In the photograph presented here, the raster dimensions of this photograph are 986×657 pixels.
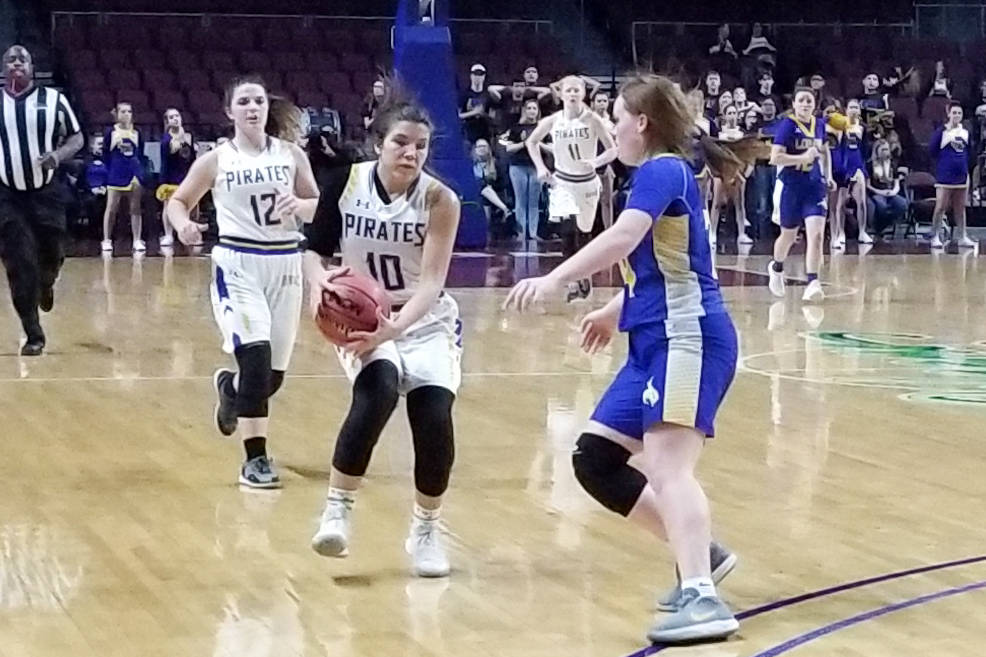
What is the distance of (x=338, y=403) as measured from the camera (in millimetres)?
8883

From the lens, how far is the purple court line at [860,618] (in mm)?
4531

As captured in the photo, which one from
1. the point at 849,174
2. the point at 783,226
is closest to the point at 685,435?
the point at 783,226

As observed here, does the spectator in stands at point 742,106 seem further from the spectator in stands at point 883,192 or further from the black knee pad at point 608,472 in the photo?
the black knee pad at point 608,472

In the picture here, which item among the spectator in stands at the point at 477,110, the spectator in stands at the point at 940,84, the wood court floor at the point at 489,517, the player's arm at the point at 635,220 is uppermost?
the spectator in stands at the point at 940,84

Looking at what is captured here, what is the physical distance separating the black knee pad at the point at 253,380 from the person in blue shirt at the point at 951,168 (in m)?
14.8

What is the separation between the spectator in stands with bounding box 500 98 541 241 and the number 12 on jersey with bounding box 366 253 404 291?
14730 millimetres

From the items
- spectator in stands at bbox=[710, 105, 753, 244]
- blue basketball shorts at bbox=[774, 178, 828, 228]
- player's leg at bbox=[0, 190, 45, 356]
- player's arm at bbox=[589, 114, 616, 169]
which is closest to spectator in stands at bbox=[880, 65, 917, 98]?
spectator in stands at bbox=[710, 105, 753, 244]

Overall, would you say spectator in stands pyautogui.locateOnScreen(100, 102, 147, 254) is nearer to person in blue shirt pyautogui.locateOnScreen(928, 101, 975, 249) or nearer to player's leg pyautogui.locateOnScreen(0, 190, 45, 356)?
player's leg pyautogui.locateOnScreen(0, 190, 45, 356)

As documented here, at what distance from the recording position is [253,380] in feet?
22.3

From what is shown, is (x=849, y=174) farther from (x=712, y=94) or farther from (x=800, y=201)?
(x=800, y=201)

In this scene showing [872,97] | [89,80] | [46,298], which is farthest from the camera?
[872,97]

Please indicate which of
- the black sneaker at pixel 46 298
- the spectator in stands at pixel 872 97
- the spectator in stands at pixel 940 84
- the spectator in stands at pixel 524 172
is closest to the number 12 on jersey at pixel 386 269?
the black sneaker at pixel 46 298

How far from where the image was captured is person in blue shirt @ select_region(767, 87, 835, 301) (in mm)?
13898

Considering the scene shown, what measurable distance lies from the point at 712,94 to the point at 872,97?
7.31 feet
